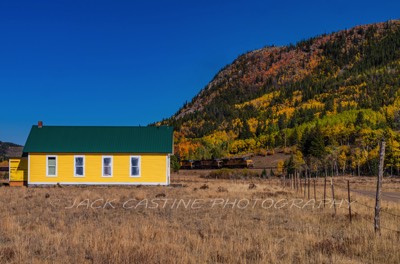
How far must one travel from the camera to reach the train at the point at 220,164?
8449cm

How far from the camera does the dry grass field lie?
26.7 feet

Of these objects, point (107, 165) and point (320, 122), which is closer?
point (107, 165)

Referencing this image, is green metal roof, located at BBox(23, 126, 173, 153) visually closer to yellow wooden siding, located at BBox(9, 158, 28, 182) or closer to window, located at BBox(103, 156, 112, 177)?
window, located at BBox(103, 156, 112, 177)

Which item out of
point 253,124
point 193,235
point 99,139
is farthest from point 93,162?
point 253,124

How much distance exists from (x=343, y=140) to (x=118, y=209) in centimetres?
9612

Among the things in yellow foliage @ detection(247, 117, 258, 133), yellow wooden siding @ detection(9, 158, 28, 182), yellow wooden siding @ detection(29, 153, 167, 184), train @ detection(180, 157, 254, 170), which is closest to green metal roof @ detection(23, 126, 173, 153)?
yellow wooden siding @ detection(29, 153, 167, 184)

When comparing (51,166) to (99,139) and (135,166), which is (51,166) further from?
(135,166)

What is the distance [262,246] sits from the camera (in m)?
8.87

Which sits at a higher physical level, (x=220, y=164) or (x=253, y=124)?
(x=253, y=124)

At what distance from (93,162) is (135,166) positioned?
288cm

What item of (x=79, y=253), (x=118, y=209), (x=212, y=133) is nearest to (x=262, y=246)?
(x=79, y=253)

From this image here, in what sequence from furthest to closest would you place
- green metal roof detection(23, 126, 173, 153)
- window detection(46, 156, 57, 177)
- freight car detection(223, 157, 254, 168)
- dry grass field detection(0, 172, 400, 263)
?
freight car detection(223, 157, 254, 168) < green metal roof detection(23, 126, 173, 153) < window detection(46, 156, 57, 177) < dry grass field detection(0, 172, 400, 263)

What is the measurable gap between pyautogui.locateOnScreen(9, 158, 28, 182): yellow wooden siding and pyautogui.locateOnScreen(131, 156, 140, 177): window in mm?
7538

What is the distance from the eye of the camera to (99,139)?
3153 cm
